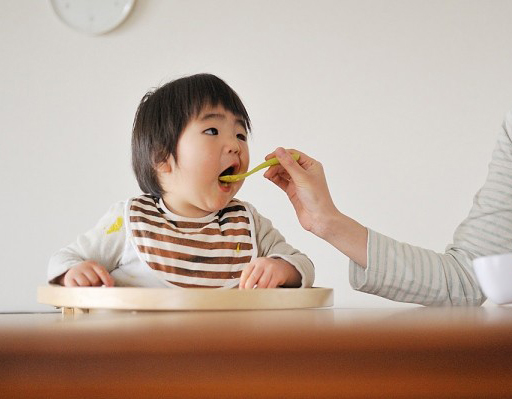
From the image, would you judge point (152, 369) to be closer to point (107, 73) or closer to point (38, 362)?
point (38, 362)

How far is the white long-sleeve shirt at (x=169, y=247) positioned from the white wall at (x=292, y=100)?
1.25 meters

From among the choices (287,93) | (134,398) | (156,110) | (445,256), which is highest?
(287,93)

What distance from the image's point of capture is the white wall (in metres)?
2.66

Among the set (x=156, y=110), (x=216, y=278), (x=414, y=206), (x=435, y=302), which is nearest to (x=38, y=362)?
(x=435, y=302)

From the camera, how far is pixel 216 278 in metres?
1.31

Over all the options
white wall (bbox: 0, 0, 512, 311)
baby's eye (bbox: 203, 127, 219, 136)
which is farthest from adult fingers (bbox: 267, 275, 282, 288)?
white wall (bbox: 0, 0, 512, 311)

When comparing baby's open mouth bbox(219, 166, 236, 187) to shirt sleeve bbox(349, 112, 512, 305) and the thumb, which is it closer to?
the thumb

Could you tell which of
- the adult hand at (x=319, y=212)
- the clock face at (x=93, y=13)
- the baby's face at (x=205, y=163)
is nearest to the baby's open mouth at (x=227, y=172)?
the baby's face at (x=205, y=163)

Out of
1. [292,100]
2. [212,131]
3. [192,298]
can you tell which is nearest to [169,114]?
[212,131]

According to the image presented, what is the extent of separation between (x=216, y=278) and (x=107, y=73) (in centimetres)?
163

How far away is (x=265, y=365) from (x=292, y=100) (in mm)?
2613

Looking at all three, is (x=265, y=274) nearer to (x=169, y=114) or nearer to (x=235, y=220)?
(x=235, y=220)

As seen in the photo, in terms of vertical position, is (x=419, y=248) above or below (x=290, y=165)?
below

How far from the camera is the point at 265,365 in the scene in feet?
0.55
